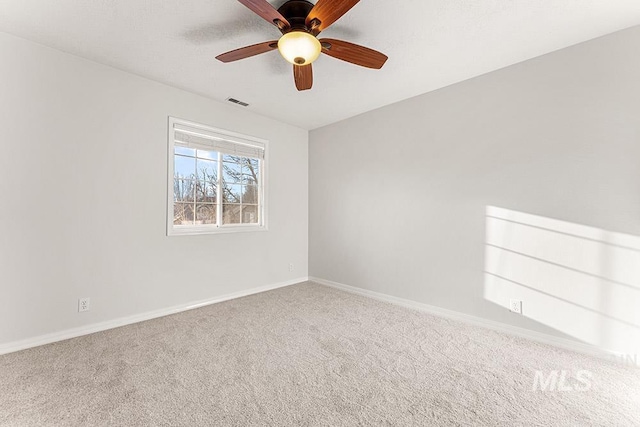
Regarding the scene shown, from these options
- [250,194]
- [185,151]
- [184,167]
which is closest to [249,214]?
[250,194]

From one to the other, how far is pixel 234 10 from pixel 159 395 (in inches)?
101

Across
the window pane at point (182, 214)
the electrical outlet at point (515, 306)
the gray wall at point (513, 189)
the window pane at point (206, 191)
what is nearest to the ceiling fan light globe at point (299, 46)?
the gray wall at point (513, 189)

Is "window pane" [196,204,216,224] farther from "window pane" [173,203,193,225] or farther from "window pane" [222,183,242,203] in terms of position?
"window pane" [222,183,242,203]

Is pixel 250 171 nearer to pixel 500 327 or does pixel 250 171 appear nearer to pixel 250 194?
pixel 250 194

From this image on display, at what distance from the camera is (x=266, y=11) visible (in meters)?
1.62

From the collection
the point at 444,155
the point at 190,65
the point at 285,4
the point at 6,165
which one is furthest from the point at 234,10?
the point at 444,155

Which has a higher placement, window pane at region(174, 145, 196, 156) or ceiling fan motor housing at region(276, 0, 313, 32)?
ceiling fan motor housing at region(276, 0, 313, 32)

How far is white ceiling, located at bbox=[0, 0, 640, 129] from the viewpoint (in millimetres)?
1881

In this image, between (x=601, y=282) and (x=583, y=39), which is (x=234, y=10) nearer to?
(x=583, y=39)

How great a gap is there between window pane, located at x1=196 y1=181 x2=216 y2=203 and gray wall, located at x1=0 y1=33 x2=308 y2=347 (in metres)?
0.43

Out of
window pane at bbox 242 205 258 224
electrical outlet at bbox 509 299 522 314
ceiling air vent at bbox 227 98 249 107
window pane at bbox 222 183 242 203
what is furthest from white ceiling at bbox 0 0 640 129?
electrical outlet at bbox 509 299 522 314

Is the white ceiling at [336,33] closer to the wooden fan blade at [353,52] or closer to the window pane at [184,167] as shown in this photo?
the wooden fan blade at [353,52]

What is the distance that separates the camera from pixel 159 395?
1634 mm

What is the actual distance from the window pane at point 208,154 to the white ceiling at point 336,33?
0.77 m
